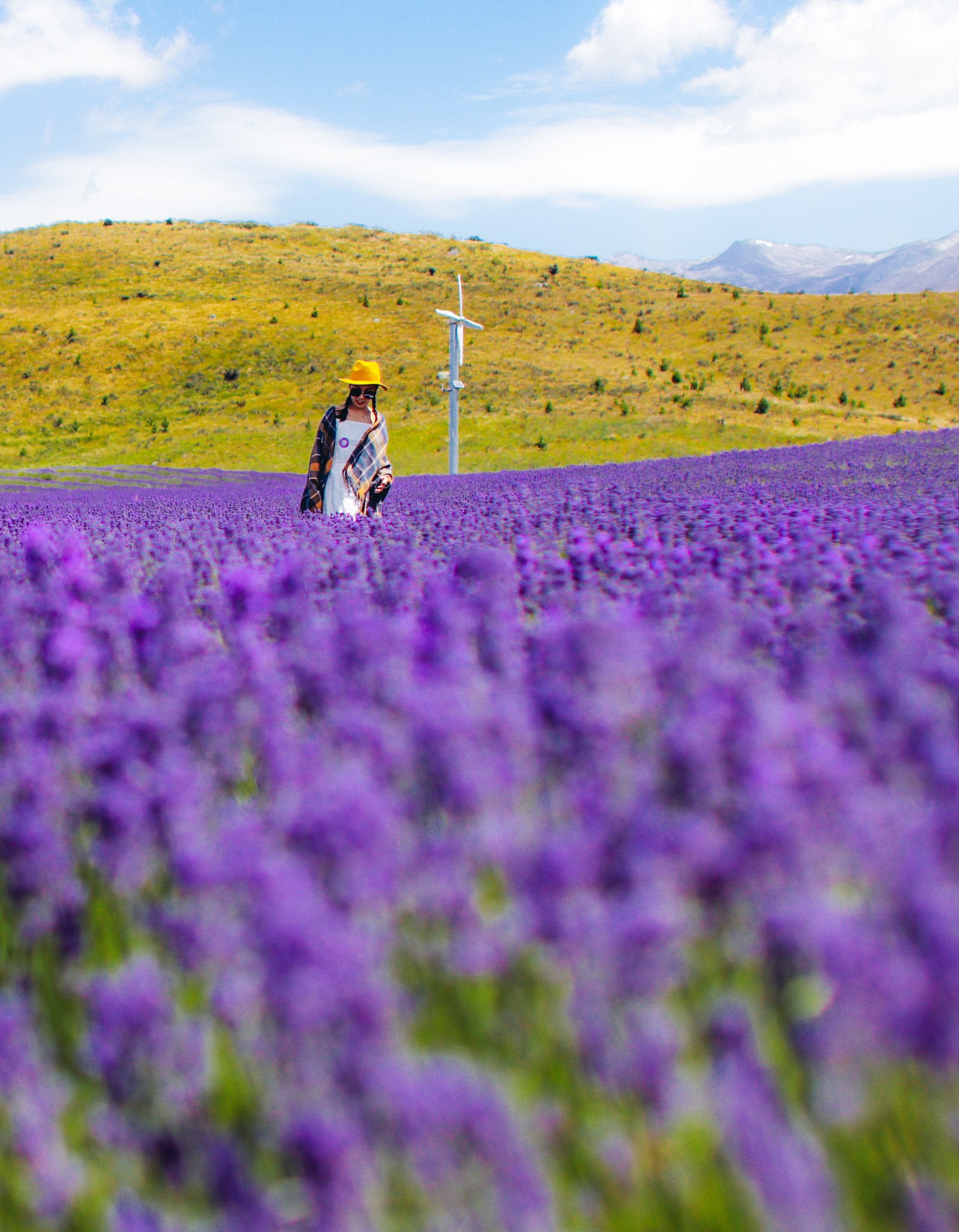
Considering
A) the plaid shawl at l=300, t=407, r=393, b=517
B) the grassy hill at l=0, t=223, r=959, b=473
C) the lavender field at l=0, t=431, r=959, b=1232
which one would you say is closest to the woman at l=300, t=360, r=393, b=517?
the plaid shawl at l=300, t=407, r=393, b=517

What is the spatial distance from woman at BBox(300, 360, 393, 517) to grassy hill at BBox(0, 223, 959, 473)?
25221 mm

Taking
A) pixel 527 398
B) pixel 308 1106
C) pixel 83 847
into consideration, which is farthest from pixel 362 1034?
pixel 527 398

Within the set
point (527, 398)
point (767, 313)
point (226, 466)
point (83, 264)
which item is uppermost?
point (83, 264)

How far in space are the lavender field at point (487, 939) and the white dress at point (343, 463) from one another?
→ 23.3 ft

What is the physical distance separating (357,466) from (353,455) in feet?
0.36

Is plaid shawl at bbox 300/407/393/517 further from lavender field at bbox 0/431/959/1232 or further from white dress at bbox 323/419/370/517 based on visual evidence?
lavender field at bbox 0/431/959/1232

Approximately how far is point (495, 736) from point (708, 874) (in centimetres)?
67

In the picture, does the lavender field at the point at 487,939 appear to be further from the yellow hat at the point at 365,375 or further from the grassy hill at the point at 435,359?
the grassy hill at the point at 435,359

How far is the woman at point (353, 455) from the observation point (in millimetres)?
9195

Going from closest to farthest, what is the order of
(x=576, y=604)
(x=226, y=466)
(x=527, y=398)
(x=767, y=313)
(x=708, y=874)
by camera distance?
(x=708, y=874)
(x=576, y=604)
(x=226, y=466)
(x=527, y=398)
(x=767, y=313)

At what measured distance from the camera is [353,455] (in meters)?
9.38

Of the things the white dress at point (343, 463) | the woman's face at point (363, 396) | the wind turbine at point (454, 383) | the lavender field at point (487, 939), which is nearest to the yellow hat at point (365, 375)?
the woman's face at point (363, 396)

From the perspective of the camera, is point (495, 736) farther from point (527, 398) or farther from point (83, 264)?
point (83, 264)

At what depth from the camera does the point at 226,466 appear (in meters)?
39.2
